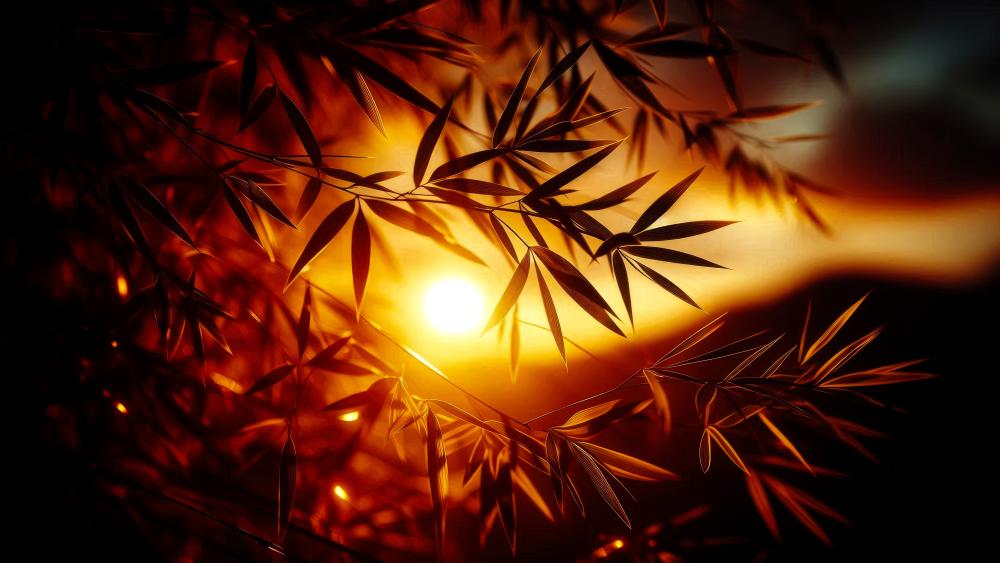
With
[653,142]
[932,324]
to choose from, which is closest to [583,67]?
[653,142]

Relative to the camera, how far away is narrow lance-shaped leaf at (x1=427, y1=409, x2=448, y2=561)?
0.74 meters

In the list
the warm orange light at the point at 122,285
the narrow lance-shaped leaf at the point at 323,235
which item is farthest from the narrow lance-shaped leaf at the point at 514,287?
the warm orange light at the point at 122,285

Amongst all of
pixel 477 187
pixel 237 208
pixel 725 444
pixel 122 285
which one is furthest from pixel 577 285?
pixel 122 285

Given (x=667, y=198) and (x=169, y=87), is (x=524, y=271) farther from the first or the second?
(x=169, y=87)

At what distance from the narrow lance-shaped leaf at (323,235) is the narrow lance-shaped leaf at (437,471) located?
33 cm

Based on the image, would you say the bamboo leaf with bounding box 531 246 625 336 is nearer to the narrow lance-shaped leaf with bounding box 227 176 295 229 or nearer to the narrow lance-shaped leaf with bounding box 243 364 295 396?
the narrow lance-shaped leaf with bounding box 227 176 295 229

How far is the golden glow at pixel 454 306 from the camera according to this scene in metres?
0.86

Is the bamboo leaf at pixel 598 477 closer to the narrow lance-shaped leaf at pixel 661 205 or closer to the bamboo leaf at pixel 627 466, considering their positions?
the bamboo leaf at pixel 627 466

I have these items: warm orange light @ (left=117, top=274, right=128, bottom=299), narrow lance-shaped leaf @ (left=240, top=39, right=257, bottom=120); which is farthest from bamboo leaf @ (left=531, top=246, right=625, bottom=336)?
warm orange light @ (left=117, top=274, right=128, bottom=299)

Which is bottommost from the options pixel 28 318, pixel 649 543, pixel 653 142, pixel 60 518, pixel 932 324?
pixel 649 543

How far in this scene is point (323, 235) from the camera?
0.66 meters

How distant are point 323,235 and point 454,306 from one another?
296 millimetres

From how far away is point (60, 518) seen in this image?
3.33 ft

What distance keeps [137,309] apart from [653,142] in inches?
39.1
